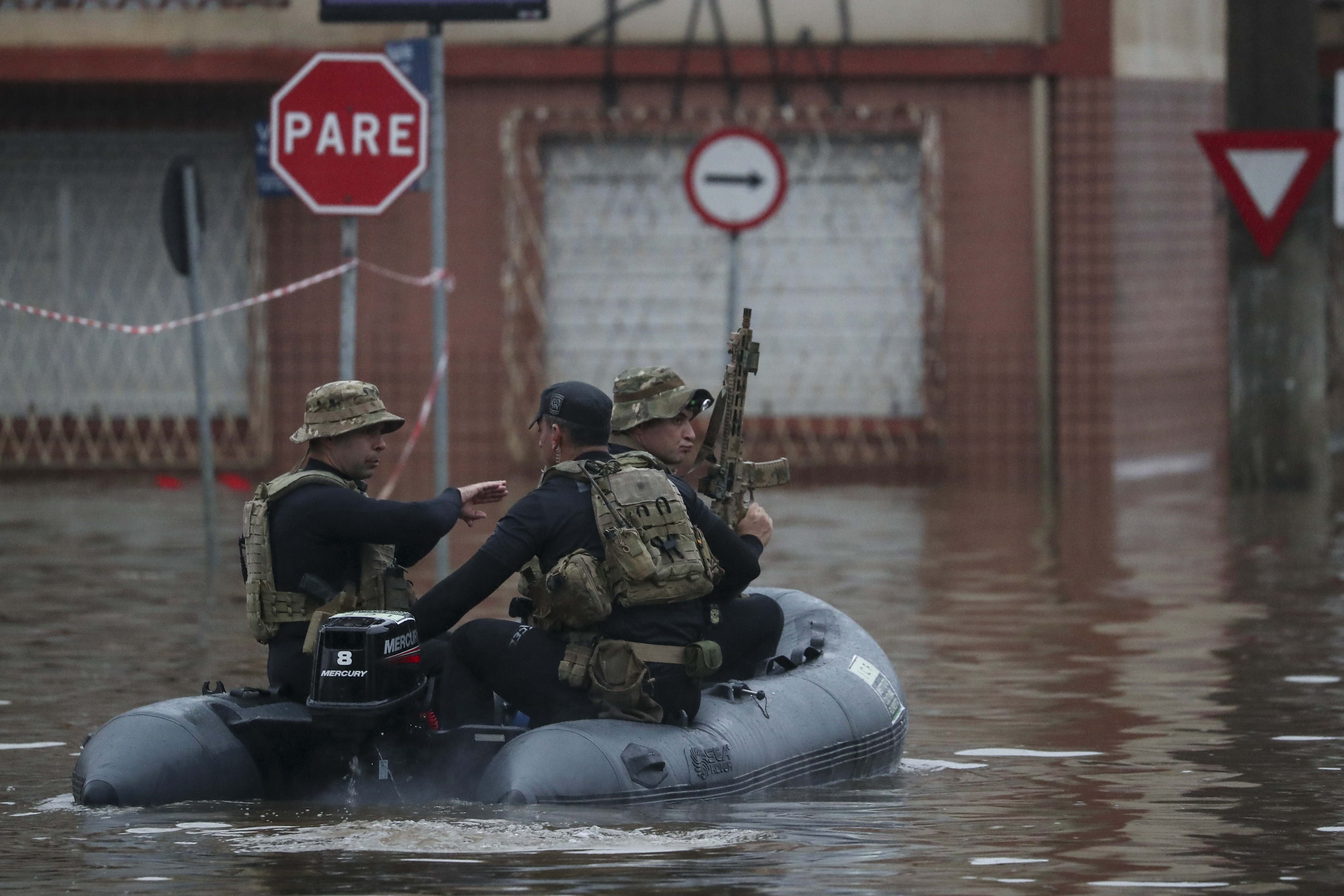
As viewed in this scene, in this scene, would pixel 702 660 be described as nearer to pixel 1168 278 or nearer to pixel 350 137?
pixel 350 137

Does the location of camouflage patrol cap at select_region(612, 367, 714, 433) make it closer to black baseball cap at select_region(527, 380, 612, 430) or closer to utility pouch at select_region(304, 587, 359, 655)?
black baseball cap at select_region(527, 380, 612, 430)

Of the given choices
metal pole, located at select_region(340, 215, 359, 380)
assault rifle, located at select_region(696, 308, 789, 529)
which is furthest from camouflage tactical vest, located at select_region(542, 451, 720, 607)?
metal pole, located at select_region(340, 215, 359, 380)

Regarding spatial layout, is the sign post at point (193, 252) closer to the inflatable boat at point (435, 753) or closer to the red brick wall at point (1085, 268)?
the inflatable boat at point (435, 753)

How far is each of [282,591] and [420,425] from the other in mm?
6080

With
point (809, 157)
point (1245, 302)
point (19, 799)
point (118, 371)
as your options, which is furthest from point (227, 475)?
point (19, 799)

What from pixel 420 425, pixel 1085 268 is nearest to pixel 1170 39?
pixel 1085 268

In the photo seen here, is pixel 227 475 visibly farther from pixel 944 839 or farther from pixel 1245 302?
pixel 944 839

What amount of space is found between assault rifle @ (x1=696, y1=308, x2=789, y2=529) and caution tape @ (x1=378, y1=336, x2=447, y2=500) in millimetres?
2273

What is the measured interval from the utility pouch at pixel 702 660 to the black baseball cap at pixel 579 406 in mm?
707

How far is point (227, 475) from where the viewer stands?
21078 mm

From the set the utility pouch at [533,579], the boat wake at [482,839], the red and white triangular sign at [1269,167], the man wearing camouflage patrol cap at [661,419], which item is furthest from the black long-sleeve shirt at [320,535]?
the red and white triangular sign at [1269,167]

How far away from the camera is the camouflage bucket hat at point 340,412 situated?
26.5 ft

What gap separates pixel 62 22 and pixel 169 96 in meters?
1.01

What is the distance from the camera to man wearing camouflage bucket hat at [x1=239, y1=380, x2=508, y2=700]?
793 cm
